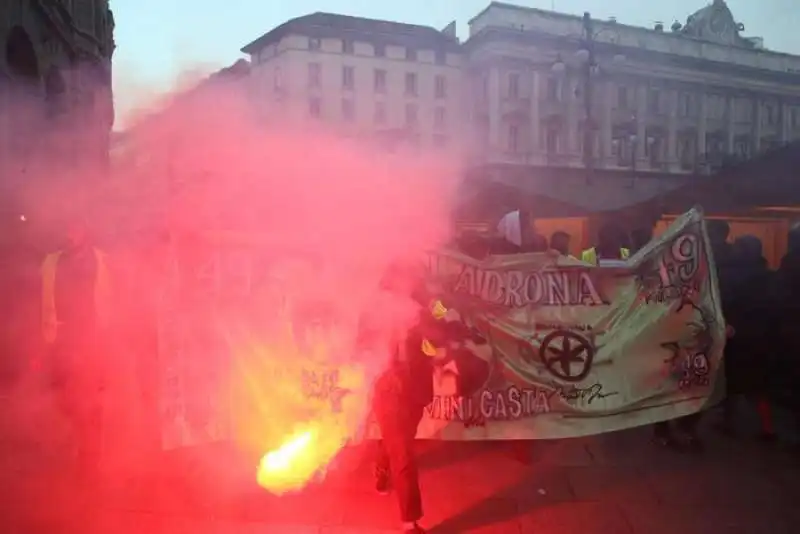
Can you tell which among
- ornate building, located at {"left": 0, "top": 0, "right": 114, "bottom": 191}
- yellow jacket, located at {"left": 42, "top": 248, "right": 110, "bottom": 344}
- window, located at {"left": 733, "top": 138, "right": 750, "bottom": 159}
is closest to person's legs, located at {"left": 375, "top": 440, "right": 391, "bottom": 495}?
yellow jacket, located at {"left": 42, "top": 248, "right": 110, "bottom": 344}

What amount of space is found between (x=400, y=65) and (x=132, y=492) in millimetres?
23836

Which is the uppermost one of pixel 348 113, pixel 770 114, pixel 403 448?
pixel 770 114

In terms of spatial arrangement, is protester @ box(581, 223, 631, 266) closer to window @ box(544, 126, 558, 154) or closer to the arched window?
the arched window

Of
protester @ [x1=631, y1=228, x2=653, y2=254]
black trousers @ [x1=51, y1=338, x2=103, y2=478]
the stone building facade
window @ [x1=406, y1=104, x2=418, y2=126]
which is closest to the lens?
black trousers @ [x1=51, y1=338, x2=103, y2=478]

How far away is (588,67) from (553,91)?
11.6m

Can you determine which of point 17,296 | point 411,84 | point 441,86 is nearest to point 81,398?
point 17,296

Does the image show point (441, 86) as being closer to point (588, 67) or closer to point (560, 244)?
point (588, 67)

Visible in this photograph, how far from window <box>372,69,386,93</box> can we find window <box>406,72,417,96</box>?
2.88 ft

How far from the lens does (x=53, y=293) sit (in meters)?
4.77

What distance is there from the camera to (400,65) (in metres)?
26.3

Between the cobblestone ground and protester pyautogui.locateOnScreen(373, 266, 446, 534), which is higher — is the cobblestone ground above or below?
below

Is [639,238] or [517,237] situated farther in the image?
[639,238]

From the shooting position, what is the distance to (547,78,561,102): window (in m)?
33.1

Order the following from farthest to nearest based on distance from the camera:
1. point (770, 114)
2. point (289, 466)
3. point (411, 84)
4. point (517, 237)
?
point (770, 114) → point (411, 84) → point (517, 237) → point (289, 466)
